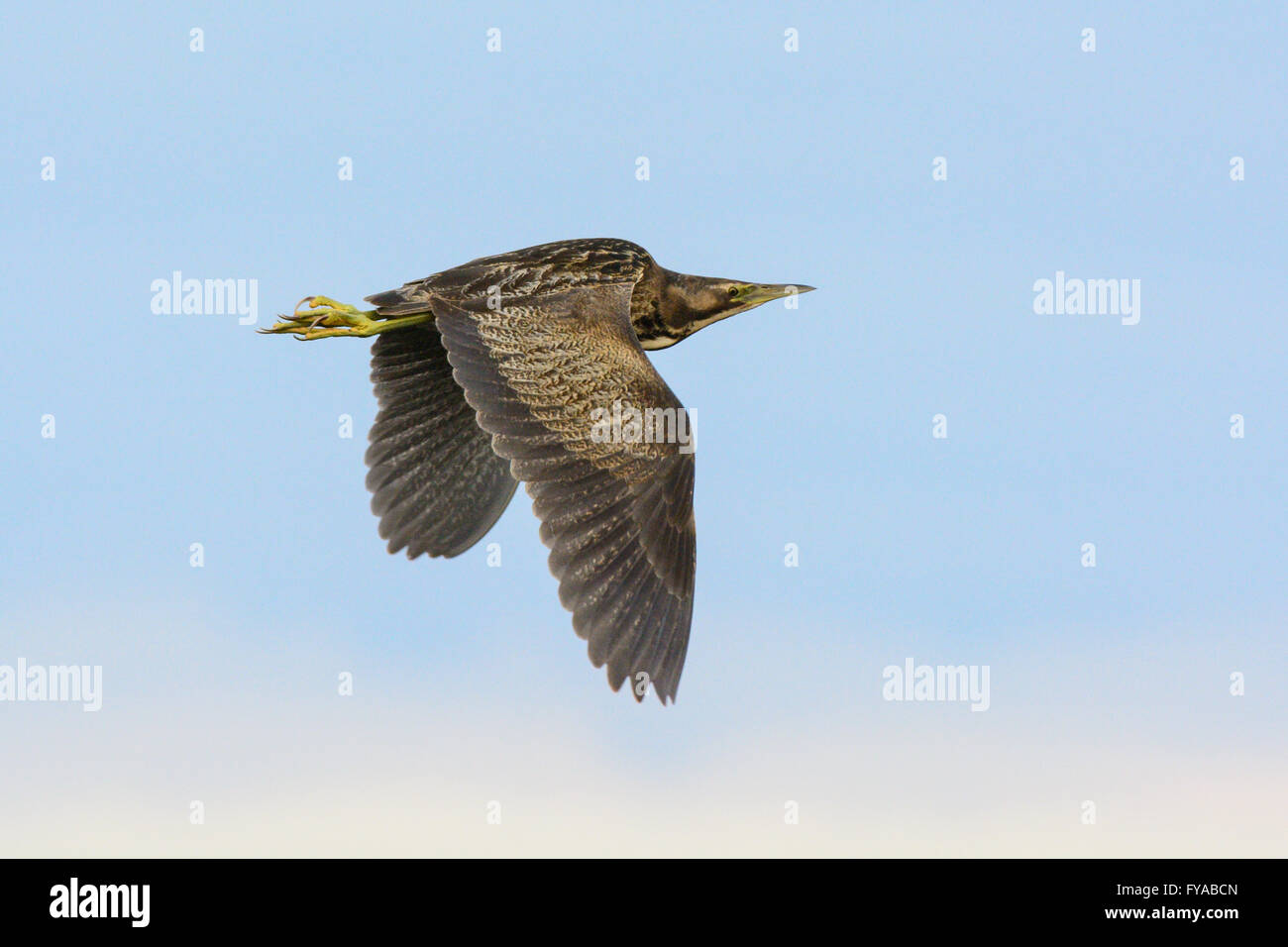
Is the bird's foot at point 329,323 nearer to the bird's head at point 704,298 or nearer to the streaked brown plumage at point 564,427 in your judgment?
the streaked brown plumage at point 564,427

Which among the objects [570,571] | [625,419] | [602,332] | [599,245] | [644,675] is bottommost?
[644,675]


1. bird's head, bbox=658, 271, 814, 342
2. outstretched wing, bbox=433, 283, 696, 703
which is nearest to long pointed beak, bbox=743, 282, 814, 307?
bird's head, bbox=658, 271, 814, 342

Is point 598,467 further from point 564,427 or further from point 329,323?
point 329,323

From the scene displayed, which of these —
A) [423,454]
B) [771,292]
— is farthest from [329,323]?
[771,292]

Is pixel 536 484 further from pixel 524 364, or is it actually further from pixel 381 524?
pixel 381 524

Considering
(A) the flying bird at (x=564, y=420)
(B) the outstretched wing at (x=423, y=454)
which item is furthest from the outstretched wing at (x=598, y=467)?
(B) the outstretched wing at (x=423, y=454)

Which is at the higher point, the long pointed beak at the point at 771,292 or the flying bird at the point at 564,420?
the long pointed beak at the point at 771,292

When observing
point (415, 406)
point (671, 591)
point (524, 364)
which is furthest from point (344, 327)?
point (671, 591)
